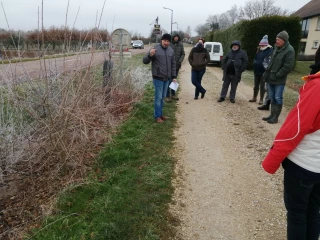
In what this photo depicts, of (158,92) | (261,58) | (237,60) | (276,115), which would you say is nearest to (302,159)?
(158,92)

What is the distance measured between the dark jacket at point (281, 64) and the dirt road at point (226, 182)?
1.06 meters

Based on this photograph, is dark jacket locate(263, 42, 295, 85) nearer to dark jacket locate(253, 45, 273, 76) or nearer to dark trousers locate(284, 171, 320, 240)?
dark jacket locate(253, 45, 273, 76)

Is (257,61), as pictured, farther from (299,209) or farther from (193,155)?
(299,209)

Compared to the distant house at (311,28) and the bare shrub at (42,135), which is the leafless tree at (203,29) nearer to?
the distant house at (311,28)

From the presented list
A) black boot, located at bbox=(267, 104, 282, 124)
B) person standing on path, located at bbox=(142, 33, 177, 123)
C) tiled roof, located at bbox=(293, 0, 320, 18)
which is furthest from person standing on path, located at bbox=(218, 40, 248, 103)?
tiled roof, located at bbox=(293, 0, 320, 18)


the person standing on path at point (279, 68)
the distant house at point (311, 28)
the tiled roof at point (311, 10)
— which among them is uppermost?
the tiled roof at point (311, 10)

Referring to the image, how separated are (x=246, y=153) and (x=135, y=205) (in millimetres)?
2317

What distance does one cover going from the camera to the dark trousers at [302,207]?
189 cm

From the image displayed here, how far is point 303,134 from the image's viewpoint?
176 centimetres

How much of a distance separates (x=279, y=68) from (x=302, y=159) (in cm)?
402

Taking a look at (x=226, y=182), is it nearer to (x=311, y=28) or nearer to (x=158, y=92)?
(x=158, y=92)

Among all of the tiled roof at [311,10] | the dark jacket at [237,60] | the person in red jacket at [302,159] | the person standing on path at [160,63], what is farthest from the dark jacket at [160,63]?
the tiled roof at [311,10]

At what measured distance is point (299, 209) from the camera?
1.98 m

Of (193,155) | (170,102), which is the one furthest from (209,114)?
(193,155)
